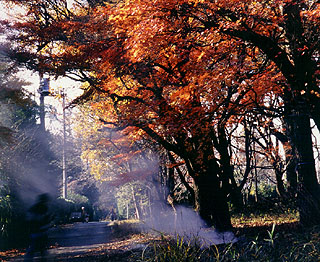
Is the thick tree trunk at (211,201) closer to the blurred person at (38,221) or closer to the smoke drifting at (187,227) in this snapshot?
the smoke drifting at (187,227)

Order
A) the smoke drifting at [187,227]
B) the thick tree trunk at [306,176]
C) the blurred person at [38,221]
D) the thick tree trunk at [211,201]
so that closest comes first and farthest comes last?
1. the blurred person at [38,221]
2. the smoke drifting at [187,227]
3. the thick tree trunk at [306,176]
4. the thick tree trunk at [211,201]

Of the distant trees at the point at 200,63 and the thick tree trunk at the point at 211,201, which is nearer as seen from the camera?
the distant trees at the point at 200,63

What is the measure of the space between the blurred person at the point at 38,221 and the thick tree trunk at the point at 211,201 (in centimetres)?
665

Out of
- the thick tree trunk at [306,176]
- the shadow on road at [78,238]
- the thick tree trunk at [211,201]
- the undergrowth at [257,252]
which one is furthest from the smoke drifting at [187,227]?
the shadow on road at [78,238]

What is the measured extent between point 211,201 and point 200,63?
5.59 meters

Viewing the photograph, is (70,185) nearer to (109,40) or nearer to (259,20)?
(109,40)

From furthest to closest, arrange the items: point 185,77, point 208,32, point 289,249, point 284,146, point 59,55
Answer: point 284,146 → point 59,55 → point 185,77 → point 208,32 → point 289,249

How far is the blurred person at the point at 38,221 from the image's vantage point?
8.55 meters

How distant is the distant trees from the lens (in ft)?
31.8

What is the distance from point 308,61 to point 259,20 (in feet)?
5.80

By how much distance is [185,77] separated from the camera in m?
12.1

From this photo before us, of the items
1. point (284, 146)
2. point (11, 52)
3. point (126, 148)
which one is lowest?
point (284, 146)

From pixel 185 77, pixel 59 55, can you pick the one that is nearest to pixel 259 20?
pixel 185 77

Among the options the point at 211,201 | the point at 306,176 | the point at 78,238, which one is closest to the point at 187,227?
the point at 211,201
